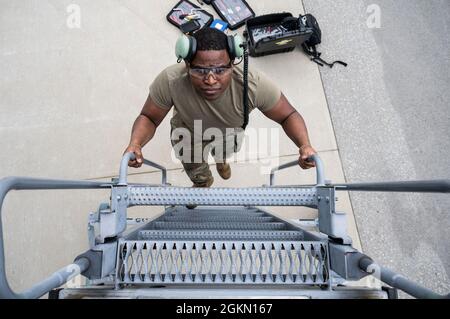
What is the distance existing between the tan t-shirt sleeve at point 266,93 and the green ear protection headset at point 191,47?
0.85 ft

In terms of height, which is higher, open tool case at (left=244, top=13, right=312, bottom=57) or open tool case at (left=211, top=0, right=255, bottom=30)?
open tool case at (left=211, top=0, right=255, bottom=30)

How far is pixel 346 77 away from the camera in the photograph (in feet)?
10.9

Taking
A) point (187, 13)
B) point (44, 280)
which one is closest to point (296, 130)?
point (44, 280)

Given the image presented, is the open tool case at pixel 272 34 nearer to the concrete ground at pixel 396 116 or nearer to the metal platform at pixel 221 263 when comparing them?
the concrete ground at pixel 396 116

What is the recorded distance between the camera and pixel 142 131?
1741mm

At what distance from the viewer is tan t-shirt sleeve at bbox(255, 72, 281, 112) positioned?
66.9 inches

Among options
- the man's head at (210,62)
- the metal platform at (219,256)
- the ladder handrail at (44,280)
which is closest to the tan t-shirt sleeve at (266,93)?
the man's head at (210,62)

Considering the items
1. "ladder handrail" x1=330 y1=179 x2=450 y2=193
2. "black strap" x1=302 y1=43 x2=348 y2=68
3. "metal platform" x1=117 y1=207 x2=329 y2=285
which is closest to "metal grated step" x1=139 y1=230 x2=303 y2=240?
"metal platform" x1=117 y1=207 x2=329 y2=285

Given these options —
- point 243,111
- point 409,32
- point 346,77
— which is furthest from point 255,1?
point 243,111

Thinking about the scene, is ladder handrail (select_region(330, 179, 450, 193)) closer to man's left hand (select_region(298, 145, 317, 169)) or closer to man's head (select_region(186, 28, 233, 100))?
man's left hand (select_region(298, 145, 317, 169))

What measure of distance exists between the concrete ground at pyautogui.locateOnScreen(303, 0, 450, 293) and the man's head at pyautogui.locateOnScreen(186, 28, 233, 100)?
1862 millimetres
